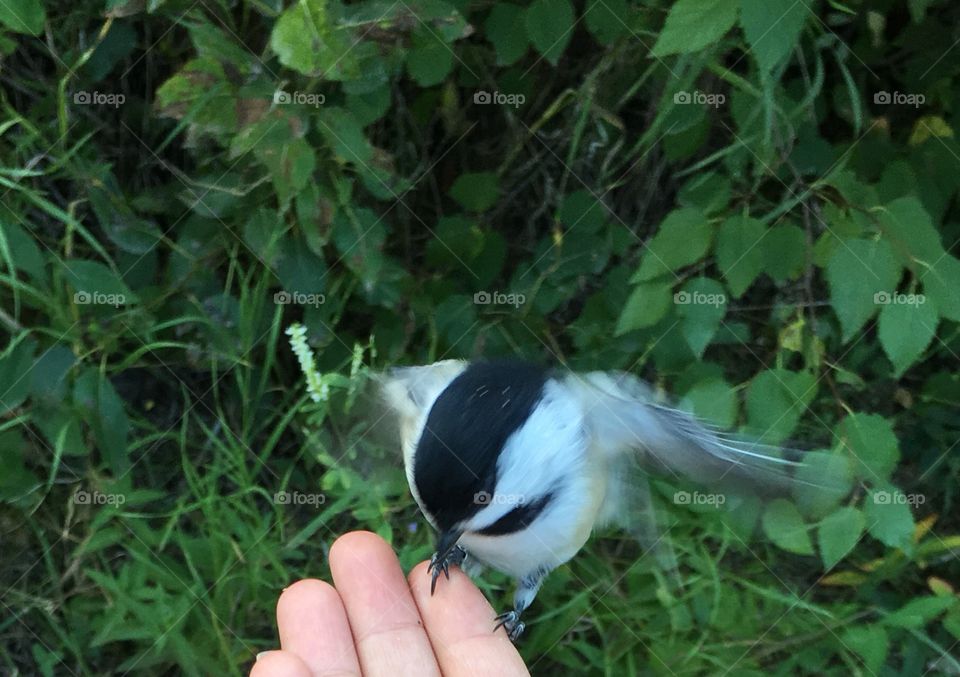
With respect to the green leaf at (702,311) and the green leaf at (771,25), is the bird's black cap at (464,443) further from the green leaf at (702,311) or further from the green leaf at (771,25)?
the green leaf at (771,25)

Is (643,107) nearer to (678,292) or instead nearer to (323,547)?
(678,292)

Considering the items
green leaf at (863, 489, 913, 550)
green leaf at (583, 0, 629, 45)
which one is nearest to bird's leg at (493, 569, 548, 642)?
green leaf at (863, 489, 913, 550)

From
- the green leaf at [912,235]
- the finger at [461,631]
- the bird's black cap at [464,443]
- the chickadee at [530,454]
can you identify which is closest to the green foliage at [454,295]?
the green leaf at [912,235]

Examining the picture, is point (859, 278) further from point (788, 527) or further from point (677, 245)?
point (788, 527)

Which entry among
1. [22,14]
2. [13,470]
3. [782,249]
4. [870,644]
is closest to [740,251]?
[782,249]

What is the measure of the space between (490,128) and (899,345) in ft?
3.47

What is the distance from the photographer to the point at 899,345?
4.42ft

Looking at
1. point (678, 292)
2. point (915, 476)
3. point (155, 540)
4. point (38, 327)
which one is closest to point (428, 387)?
point (678, 292)

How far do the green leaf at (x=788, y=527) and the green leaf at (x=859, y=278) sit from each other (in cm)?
36

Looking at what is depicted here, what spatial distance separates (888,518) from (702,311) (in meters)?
0.45

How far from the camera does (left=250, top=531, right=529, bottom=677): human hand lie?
4.13 feet

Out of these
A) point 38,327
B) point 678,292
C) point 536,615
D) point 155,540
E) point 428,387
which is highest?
point 678,292

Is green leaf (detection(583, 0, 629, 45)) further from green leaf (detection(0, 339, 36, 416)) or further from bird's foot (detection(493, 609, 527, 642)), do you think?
green leaf (detection(0, 339, 36, 416))

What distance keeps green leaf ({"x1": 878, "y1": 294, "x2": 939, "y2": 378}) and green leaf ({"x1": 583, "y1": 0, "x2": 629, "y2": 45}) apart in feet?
2.27
